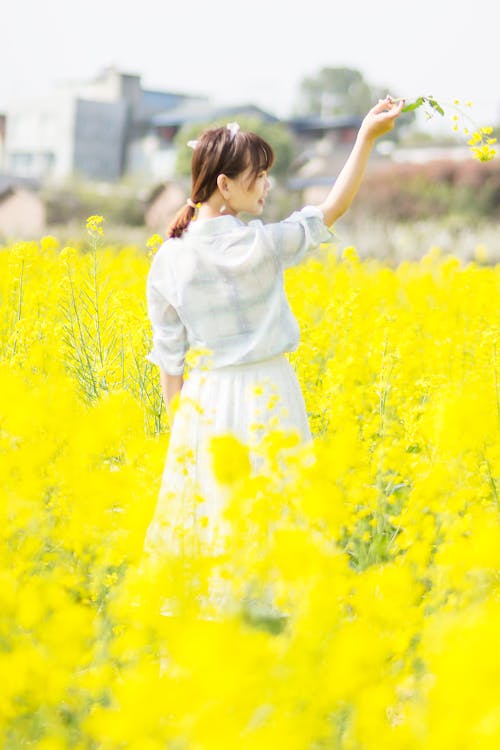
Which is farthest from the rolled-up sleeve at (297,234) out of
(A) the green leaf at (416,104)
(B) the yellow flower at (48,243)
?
(B) the yellow flower at (48,243)

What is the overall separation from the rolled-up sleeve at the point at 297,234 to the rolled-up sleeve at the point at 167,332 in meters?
0.30

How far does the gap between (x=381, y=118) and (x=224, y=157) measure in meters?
0.38

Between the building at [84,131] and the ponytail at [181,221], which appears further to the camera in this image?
the building at [84,131]

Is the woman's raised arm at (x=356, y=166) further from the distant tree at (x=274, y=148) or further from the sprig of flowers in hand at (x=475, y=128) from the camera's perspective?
the distant tree at (x=274, y=148)

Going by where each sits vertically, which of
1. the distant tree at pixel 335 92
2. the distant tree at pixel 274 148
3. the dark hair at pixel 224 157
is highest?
the dark hair at pixel 224 157

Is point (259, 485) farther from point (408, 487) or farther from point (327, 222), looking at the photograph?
point (408, 487)

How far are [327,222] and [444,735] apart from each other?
1789 mm

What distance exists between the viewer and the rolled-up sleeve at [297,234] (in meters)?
2.79

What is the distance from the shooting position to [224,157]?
2750 millimetres

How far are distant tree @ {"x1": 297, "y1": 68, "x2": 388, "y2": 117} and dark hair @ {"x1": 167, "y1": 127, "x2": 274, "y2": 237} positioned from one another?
86.0 m

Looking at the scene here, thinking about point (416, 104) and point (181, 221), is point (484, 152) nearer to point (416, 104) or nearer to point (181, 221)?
point (416, 104)

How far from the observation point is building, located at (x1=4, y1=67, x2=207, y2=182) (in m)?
57.0

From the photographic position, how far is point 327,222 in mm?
2922

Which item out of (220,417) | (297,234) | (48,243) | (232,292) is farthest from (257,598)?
(48,243)
